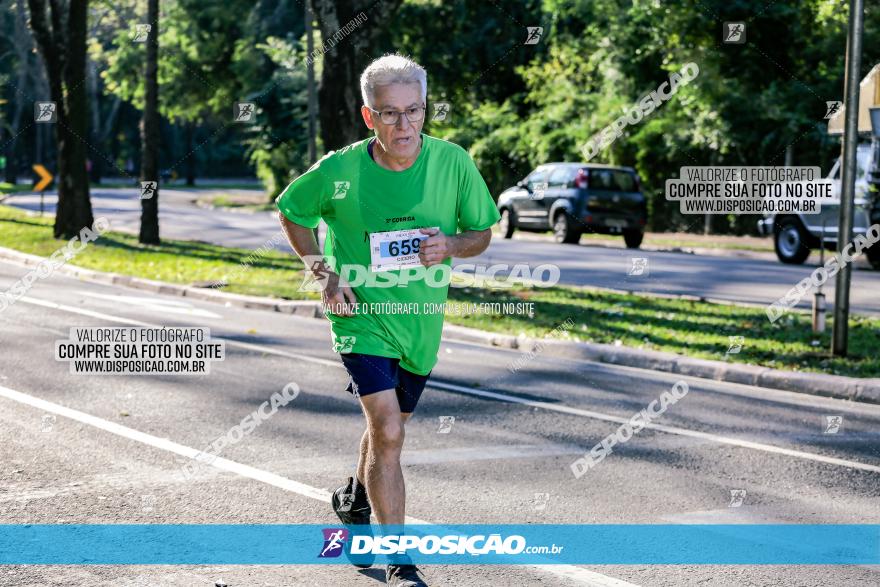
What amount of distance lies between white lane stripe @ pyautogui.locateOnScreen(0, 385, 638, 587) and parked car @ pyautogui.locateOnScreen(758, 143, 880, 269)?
50.9 ft

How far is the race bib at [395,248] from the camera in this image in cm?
464

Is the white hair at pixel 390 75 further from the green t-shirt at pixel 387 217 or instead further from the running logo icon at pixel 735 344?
the running logo icon at pixel 735 344

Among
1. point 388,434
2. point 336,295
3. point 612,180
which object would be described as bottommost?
point 388,434

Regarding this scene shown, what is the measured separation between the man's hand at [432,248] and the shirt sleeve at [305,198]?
17.8 inches

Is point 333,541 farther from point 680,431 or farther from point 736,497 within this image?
point 680,431

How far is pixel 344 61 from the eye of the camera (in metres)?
17.2

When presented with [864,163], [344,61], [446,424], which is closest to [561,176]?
[864,163]

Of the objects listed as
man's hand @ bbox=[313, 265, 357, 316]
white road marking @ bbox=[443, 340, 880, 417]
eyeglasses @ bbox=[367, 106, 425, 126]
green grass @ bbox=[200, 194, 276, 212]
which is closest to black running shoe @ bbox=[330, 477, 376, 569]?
man's hand @ bbox=[313, 265, 357, 316]

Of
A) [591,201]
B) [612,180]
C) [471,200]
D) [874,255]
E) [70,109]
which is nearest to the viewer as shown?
[471,200]

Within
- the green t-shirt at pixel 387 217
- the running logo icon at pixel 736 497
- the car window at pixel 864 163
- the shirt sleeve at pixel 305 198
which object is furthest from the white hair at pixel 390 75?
the car window at pixel 864 163

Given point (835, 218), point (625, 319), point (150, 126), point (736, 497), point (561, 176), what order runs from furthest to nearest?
1. point (561, 176)
2. point (150, 126)
3. point (835, 218)
4. point (625, 319)
5. point (736, 497)

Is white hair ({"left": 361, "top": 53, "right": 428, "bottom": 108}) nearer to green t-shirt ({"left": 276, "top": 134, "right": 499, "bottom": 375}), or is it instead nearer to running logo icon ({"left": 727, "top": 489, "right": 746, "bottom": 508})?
green t-shirt ({"left": 276, "top": 134, "right": 499, "bottom": 375})

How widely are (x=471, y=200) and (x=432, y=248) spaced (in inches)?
13.8

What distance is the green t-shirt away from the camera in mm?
4707
